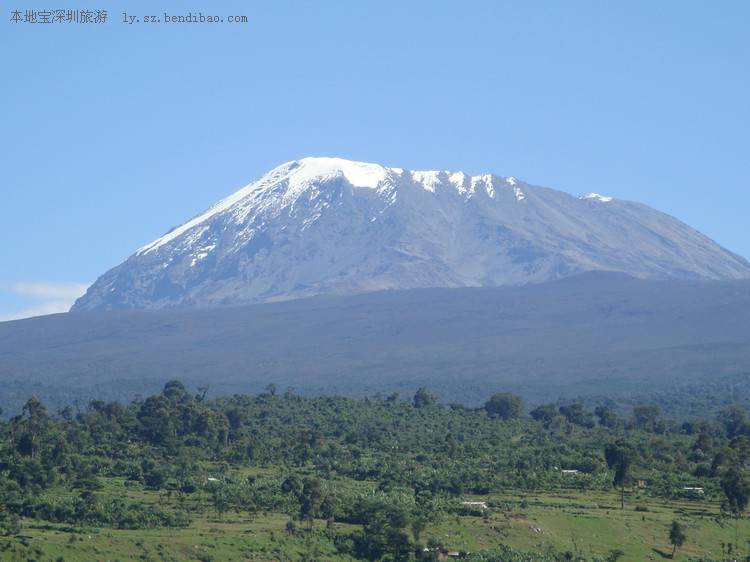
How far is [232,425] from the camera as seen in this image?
90688 millimetres

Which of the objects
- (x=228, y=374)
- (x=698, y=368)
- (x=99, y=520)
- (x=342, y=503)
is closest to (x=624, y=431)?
(x=342, y=503)

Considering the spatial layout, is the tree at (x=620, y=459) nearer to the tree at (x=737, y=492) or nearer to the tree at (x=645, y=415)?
the tree at (x=737, y=492)

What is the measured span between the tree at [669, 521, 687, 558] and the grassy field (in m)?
0.23

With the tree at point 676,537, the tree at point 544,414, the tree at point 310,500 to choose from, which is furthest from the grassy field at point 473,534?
the tree at point 544,414

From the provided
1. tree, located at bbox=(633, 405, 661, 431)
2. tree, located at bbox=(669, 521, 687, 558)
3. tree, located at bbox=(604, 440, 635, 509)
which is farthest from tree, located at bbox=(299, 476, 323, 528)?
tree, located at bbox=(633, 405, 661, 431)

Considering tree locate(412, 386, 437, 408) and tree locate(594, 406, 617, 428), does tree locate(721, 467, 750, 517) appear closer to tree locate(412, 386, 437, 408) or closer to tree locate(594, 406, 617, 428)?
tree locate(594, 406, 617, 428)

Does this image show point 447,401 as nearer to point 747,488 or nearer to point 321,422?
point 321,422

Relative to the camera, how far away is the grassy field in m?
52.3

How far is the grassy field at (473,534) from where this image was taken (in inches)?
2058

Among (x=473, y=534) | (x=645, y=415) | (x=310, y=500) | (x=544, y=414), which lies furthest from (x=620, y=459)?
(x=645, y=415)

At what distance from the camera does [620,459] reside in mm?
71625

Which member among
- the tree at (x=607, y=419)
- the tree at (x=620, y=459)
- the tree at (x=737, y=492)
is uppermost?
the tree at (x=607, y=419)

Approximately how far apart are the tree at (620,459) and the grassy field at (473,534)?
7.39 ft

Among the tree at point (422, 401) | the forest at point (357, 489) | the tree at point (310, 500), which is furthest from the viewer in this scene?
the tree at point (422, 401)
